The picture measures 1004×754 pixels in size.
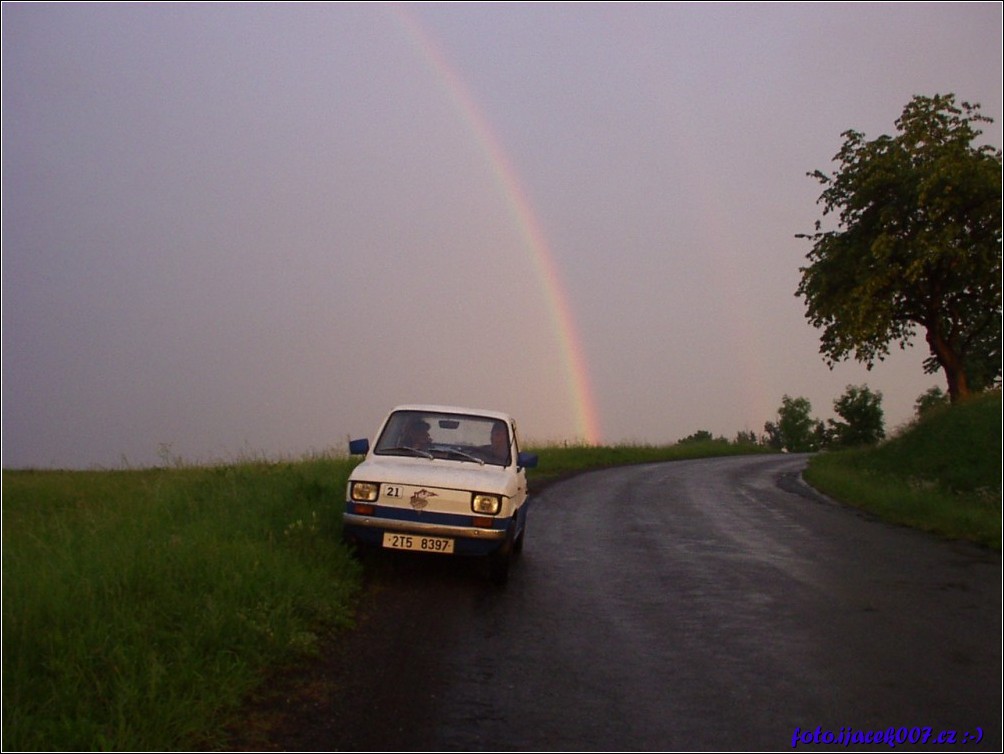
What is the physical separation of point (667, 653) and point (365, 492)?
3626mm

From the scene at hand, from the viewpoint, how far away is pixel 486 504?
9.20 metres

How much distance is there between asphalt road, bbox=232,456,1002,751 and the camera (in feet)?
16.9

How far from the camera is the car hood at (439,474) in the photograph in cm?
923

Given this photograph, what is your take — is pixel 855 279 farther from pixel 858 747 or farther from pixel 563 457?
pixel 858 747

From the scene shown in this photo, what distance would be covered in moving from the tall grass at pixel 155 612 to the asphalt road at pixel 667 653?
42 cm

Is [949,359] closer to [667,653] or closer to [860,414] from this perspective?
[667,653]

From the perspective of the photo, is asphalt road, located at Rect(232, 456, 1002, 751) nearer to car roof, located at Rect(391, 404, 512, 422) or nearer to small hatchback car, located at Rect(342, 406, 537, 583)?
small hatchback car, located at Rect(342, 406, 537, 583)

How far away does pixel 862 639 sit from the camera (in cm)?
728

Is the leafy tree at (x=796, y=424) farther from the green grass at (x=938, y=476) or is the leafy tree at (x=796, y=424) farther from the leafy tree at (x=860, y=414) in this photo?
the green grass at (x=938, y=476)

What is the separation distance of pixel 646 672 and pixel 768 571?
15.1 feet

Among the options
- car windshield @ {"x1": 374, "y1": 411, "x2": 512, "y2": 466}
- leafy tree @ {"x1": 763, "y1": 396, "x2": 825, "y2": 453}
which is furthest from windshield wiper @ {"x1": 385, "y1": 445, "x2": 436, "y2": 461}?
leafy tree @ {"x1": 763, "y1": 396, "x2": 825, "y2": 453}

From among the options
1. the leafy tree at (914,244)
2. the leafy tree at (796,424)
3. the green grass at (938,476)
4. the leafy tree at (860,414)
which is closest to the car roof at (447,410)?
the green grass at (938,476)

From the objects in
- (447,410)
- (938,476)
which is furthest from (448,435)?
(938,476)

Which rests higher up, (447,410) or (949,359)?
(949,359)
